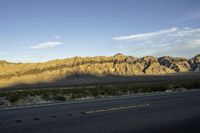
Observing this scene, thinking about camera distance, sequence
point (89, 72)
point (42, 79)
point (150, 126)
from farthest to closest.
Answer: point (89, 72), point (42, 79), point (150, 126)

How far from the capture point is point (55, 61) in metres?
144

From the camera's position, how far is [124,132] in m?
8.07

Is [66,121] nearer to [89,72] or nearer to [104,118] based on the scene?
[104,118]

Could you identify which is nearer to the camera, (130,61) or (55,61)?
(55,61)

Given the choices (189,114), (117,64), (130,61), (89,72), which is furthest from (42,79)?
(189,114)

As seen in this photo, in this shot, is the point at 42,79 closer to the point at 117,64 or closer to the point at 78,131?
the point at 117,64

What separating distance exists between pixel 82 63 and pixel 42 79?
2981 cm

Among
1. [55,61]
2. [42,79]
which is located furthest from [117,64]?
[42,79]

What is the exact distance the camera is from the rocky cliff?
122 metres

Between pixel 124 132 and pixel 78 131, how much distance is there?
3.60ft

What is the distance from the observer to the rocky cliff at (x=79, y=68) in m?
122

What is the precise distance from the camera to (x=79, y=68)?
136 m

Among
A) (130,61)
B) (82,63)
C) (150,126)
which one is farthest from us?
(130,61)

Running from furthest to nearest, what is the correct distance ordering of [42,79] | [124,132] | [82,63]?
[82,63], [42,79], [124,132]
